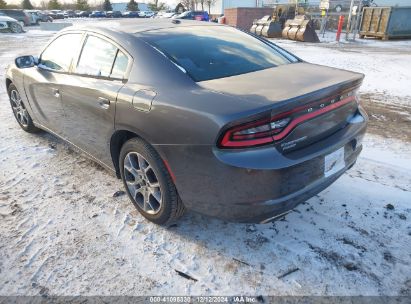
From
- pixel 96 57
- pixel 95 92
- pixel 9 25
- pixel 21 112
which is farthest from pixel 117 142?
pixel 9 25

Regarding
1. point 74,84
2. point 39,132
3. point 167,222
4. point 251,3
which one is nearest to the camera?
point 167,222

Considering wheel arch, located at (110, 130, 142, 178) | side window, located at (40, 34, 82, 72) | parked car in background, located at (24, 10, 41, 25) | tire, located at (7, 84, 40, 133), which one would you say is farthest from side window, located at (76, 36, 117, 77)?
parked car in background, located at (24, 10, 41, 25)

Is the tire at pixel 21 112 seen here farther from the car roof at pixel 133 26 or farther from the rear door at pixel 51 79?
the car roof at pixel 133 26

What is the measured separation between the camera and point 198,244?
255 centimetres

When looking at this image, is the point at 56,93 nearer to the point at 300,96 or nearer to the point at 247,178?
the point at 247,178

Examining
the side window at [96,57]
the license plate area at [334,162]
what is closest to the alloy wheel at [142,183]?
the side window at [96,57]

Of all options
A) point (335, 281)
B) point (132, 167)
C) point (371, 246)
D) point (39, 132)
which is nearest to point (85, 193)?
point (132, 167)

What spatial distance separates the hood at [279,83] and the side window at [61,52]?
5.71 feet

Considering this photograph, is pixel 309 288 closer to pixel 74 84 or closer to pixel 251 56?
pixel 251 56

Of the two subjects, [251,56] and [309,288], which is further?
[251,56]

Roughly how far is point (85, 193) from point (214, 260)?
5.13 feet

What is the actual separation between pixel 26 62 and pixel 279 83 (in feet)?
9.93

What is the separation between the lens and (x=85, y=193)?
323 centimetres

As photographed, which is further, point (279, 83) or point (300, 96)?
point (279, 83)
